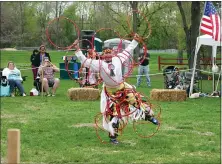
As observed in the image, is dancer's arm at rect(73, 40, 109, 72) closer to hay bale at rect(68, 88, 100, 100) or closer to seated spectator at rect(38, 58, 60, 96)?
hay bale at rect(68, 88, 100, 100)

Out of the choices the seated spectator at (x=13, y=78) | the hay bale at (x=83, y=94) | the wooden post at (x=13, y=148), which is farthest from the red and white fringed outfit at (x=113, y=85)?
the seated spectator at (x=13, y=78)

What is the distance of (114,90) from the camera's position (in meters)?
8.66

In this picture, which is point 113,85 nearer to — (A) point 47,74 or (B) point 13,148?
(B) point 13,148

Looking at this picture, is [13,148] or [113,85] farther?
[113,85]

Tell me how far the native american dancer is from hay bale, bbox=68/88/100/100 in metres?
6.83

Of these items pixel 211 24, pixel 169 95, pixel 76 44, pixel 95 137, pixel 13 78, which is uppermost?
pixel 211 24

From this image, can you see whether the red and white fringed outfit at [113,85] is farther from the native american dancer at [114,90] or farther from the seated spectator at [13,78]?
the seated spectator at [13,78]

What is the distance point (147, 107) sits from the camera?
30.1ft

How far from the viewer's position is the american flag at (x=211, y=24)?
15383 mm

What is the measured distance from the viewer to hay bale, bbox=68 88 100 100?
1569cm

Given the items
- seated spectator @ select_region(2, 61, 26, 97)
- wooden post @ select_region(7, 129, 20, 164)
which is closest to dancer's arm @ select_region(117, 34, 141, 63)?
wooden post @ select_region(7, 129, 20, 164)

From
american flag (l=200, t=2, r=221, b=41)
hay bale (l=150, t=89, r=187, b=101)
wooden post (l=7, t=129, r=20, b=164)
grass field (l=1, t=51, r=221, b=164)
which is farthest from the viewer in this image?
hay bale (l=150, t=89, r=187, b=101)

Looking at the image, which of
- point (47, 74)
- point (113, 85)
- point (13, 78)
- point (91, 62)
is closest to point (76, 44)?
point (91, 62)

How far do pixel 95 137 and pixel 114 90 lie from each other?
1.02m
